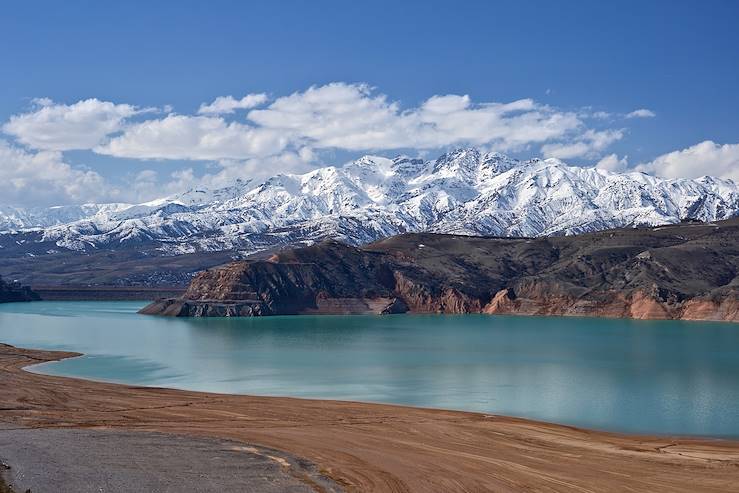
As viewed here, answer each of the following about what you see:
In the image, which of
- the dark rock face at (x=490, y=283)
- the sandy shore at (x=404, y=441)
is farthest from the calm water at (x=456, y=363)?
the dark rock face at (x=490, y=283)

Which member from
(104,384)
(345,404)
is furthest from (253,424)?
(104,384)

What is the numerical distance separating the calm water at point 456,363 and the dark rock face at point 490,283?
65.3 feet

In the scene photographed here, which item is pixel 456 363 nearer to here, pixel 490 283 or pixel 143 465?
pixel 143 465

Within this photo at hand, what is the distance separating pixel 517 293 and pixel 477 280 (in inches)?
485

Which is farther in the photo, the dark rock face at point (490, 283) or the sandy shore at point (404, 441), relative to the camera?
the dark rock face at point (490, 283)

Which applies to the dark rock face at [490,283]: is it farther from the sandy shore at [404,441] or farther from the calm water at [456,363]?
the sandy shore at [404,441]

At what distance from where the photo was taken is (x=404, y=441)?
44.5 metres

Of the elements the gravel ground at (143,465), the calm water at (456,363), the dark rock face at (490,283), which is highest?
the dark rock face at (490,283)

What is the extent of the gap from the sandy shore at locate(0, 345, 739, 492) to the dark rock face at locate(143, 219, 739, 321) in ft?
366

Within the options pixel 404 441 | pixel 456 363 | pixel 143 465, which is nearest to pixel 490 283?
pixel 456 363

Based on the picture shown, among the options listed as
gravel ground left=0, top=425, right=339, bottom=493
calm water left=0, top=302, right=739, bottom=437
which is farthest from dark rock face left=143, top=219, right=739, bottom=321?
gravel ground left=0, top=425, right=339, bottom=493

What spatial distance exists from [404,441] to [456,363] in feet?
127

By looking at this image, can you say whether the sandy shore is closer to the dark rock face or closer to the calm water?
the calm water

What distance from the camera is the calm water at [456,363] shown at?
57844mm
